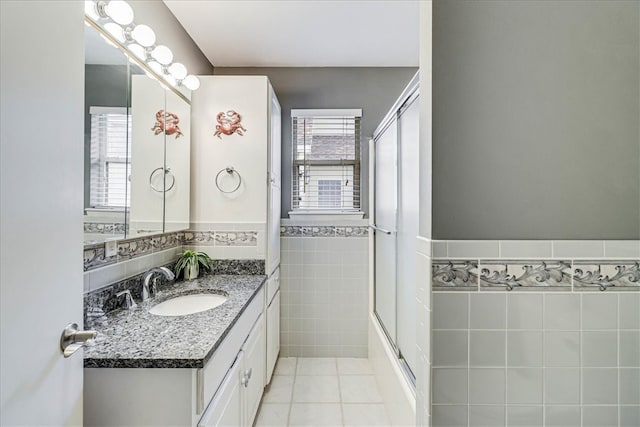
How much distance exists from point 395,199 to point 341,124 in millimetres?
1267

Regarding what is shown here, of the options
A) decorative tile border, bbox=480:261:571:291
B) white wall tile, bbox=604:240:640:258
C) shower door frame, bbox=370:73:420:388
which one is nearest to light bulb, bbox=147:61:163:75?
shower door frame, bbox=370:73:420:388

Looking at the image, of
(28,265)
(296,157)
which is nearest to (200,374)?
(28,265)

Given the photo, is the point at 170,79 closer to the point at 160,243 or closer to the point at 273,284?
the point at 160,243

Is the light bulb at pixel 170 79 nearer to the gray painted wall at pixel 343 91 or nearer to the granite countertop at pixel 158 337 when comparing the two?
the gray painted wall at pixel 343 91

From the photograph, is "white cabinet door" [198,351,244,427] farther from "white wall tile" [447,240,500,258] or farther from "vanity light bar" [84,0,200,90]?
"vanity light bar" [84,0,200,90]

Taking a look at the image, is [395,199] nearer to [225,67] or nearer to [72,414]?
[72,414]

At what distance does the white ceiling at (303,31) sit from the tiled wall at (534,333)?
1.77 m

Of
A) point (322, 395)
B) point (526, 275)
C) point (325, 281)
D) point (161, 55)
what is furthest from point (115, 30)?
point (322, 395)

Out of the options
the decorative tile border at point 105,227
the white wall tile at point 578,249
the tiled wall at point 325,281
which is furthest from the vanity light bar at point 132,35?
the white wall tile at point 578,249

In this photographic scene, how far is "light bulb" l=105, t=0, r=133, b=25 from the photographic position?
A: 55.4 inches

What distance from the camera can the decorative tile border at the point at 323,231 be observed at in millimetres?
2908

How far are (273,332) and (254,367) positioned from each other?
695mm

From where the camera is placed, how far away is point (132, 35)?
5.18 ft

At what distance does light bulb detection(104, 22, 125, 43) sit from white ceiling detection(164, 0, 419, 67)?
26.8 inches
